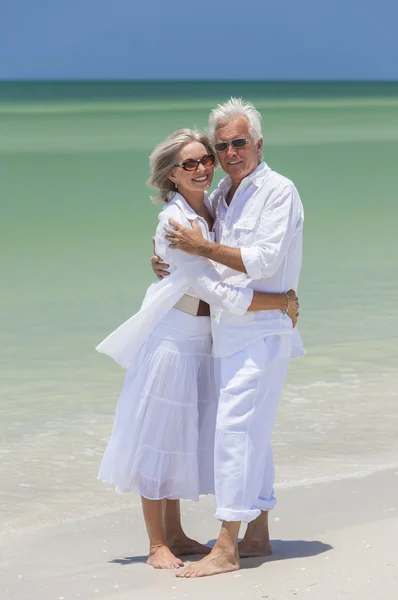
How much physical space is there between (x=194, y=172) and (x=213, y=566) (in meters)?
1.29

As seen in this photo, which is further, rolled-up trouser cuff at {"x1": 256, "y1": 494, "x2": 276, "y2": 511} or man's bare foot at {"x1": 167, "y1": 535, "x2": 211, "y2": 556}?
man's bare foot at {"x1": 167, "y1": 535, "x2": 211, "y2": 556}

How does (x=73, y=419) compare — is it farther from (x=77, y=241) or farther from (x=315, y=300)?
(x=77, y=241)

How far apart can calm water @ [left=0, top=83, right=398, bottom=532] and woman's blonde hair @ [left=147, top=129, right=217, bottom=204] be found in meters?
1.55

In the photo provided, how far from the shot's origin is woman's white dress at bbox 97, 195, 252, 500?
161 inches

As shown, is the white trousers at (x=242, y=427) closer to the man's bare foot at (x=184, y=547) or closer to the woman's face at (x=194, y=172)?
the man's bare foot at (x=184, y=547)

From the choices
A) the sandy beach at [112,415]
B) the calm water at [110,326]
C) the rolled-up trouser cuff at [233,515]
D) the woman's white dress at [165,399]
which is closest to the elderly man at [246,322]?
the rolled-up trouser cuff at [233,515]

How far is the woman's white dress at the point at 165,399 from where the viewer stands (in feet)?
13.5

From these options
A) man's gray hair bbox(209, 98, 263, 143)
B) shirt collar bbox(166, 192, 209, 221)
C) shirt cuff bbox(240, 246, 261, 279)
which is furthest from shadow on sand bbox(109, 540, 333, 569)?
man's gray hair bbox(209, 98, 263, 143)

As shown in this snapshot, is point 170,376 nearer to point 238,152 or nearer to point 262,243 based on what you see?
point 262,243

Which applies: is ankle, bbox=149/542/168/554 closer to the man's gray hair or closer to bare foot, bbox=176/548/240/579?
bare foot, bbox=176/548/240/579

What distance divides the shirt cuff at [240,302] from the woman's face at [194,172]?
39cm

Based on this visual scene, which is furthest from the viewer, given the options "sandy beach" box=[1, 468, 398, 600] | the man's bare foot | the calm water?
the calm water

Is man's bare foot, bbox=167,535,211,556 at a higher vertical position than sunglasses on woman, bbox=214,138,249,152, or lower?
lower

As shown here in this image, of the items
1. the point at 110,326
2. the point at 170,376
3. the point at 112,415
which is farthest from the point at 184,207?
the point at 110,326
